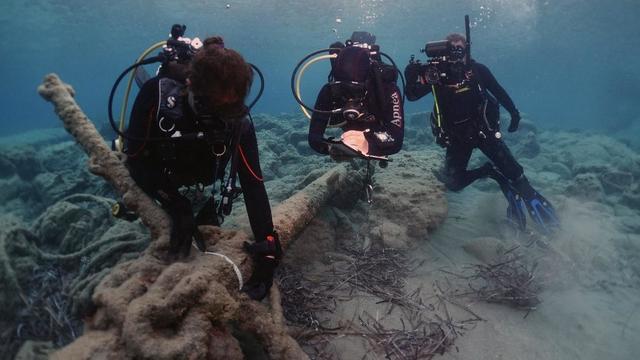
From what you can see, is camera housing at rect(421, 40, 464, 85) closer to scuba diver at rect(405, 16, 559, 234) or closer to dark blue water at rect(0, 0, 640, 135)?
scuba diver at rect(405, 16, 559, 234)

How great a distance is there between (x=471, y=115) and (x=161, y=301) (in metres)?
6.21

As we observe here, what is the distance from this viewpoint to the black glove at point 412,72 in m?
6.19

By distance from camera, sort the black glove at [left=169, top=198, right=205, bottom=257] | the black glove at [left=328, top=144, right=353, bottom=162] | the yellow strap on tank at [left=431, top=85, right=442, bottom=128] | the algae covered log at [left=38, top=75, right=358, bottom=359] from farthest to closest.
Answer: the yellow strap on tank at [left=431, top=85, right=442, bottom=128]
the black glove at [left=328, top=144, right=353, bottom=162]
the black glove at [left=169, top=198, right=205, bottom=257]
the algae covered log at [left=38, top=75, right=358, bottom=359]

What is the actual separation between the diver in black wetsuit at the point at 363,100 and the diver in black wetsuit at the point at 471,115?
77.4 inches

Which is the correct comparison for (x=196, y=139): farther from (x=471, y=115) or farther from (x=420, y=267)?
(x=471, y=115)

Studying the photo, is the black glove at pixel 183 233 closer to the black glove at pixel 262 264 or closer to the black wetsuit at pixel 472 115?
the black glove at pixel 262 264

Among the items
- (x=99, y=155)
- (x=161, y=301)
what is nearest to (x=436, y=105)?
(x=99, y=155)

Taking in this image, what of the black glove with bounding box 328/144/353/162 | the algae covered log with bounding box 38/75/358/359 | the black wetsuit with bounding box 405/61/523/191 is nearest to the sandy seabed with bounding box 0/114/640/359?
the algae covered log with bounding box 38/75/358/359

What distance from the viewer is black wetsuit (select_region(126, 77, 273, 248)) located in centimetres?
284

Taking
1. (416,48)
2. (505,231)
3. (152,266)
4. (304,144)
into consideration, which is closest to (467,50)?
(505,231)

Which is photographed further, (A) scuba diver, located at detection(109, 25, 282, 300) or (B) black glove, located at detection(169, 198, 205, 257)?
(B) black glove, located at detection(169, 198, 205, 257)

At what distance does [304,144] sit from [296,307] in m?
10.2

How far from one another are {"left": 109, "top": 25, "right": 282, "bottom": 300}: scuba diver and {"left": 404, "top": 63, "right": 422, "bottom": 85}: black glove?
399 cm

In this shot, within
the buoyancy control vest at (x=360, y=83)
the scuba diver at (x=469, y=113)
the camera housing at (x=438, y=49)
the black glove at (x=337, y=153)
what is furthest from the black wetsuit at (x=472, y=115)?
the black glove at (x=337, y=153)
